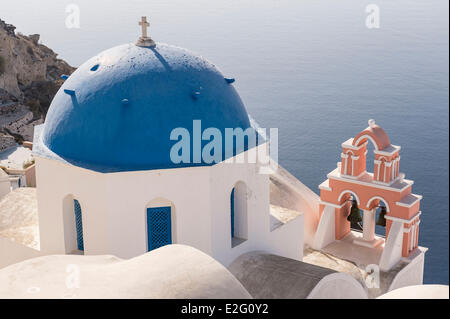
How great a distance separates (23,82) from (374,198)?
93.4 feet

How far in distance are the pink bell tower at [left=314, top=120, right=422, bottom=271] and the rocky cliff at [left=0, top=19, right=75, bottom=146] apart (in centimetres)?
1989

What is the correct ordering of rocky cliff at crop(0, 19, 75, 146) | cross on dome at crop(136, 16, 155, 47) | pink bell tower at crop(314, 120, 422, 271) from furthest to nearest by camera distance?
rocky cliff at crop(0, 19, 75, 146) < pink bell tower at crop(314, 120, 422, 271) < cross on dome at crop(136, 16, 155, 47)

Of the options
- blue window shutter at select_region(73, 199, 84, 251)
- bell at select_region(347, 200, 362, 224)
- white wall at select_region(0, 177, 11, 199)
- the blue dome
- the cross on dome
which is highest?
the cross on dome

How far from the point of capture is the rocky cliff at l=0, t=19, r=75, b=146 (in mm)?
31438

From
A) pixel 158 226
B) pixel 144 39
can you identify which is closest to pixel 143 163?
pixel 158 226

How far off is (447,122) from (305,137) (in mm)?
12204

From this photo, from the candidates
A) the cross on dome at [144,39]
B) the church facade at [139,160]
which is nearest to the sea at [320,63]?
the cross on dome at [144,39]

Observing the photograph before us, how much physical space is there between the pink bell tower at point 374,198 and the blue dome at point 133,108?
15.6ft

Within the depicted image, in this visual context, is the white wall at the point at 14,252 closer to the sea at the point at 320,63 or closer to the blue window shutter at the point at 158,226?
the blue window shutter at the point at 158,226

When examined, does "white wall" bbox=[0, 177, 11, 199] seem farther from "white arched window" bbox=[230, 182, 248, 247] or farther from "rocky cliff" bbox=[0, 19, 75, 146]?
"rocky cliff" bbox=[0, 19, 75, 146]

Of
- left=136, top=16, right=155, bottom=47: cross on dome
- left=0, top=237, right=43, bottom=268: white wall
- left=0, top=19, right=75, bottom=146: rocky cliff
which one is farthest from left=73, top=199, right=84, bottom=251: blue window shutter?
left=0, top=19, right=75, bottom=146: rocky cliff

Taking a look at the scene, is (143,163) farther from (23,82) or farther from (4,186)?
(23,82)
